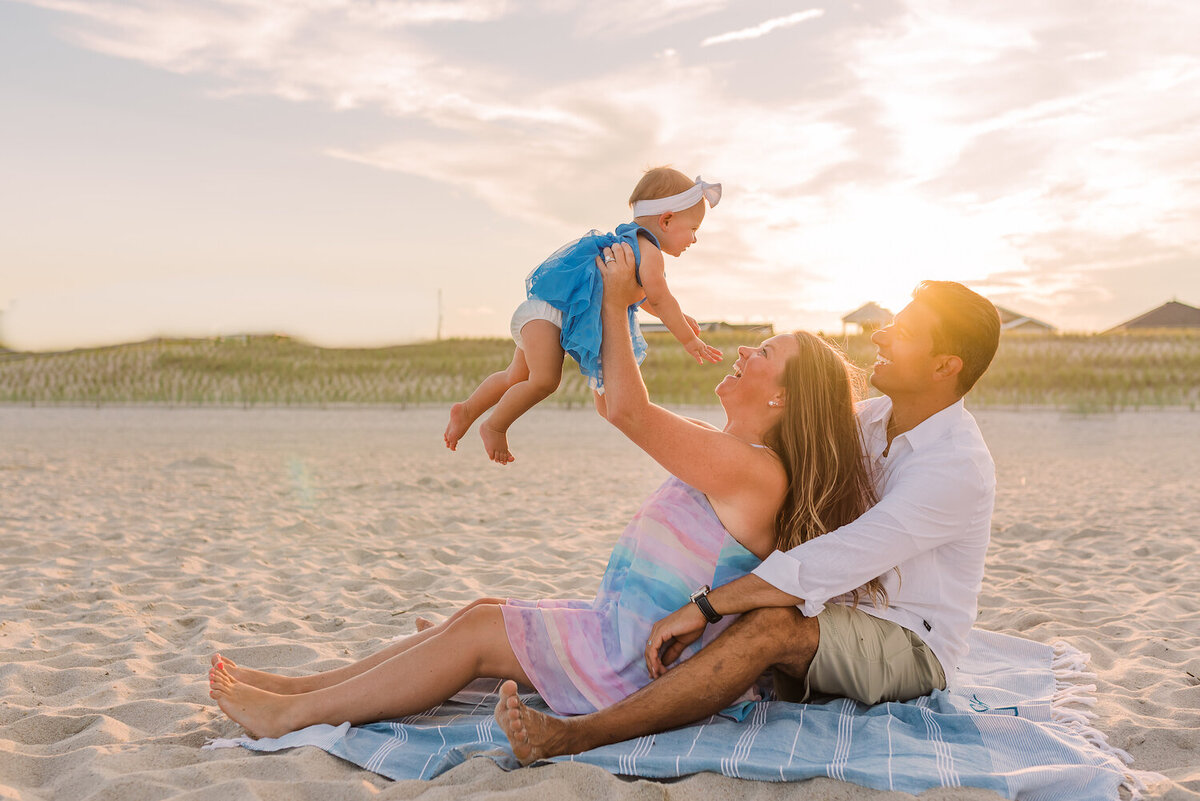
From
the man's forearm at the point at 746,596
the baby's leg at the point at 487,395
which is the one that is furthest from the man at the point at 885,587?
the baby's leg at the point at 487,395

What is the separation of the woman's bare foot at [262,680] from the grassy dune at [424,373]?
19677 millimetres

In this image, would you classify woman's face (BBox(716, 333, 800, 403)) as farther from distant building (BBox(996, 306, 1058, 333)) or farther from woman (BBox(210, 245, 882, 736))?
distant building (BBox(996, 306, 1058, 333))

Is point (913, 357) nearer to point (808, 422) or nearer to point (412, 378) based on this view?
point (808, 422)

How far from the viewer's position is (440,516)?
293 inches

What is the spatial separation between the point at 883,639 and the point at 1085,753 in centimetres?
64

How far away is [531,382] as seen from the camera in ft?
11.2

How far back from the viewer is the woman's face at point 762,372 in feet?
8.80

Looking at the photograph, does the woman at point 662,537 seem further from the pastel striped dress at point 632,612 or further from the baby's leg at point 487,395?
the baby's leg at point 487,395

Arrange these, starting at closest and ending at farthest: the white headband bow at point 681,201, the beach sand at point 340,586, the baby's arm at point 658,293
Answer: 1. the beach sand at point 340,586
2. the baby's arm at point 658,293
3. the white headband bow at point 681,201

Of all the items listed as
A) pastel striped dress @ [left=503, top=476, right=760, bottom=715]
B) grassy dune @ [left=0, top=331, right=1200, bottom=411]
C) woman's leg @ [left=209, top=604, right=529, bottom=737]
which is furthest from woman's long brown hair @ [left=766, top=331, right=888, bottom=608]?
grassy dune @ [left=0, top=331, right=1200, bottom=411]

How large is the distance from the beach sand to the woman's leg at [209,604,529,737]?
0.14 metres

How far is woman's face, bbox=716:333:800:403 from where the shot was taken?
8.80 feet

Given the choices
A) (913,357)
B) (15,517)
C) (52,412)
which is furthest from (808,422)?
(52,412)

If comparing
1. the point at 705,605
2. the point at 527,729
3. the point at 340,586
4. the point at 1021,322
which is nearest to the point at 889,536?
the point at 705,605
